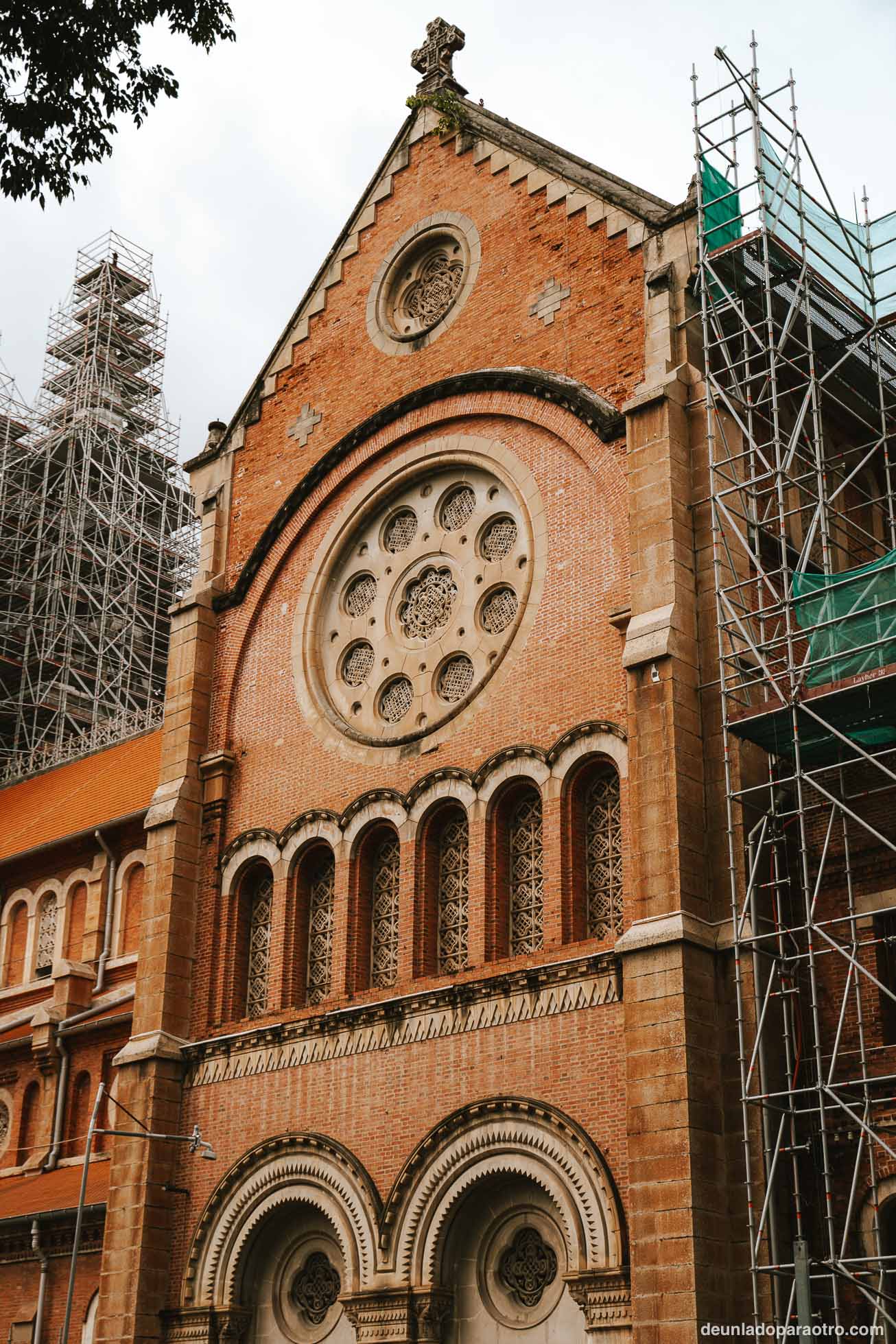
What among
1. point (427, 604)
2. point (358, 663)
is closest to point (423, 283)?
point (427, 604)

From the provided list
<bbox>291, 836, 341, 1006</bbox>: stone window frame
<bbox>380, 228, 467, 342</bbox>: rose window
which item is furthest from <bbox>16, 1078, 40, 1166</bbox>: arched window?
<bbox>380, 228, 467, 342</bbox>: rose window

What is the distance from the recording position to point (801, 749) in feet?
65.4

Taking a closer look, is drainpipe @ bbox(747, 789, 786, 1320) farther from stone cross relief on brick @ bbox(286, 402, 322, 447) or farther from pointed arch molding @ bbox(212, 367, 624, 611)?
stone cross relief on brick @ bbox(286, 402, 322, 447)

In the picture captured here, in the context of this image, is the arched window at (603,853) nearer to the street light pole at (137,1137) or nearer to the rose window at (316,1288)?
the rose window at (316,1288)

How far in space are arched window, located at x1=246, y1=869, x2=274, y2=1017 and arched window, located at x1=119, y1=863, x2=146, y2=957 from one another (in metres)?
6.11

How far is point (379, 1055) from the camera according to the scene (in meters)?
22.3

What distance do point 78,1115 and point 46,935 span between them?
4.58 meters

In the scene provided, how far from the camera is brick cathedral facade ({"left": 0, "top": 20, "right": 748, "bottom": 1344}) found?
19.4m

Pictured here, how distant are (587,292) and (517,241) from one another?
6.75 ft

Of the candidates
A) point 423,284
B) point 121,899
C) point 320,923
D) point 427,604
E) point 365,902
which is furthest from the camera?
Answer: point 121,899

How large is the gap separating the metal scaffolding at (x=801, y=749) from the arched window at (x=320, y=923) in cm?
710

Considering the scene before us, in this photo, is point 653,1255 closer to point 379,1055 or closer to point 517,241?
point 379,1055

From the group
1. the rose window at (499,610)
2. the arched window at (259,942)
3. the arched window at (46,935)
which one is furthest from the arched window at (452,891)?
the arched window at (46,935)

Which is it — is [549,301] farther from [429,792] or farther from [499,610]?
[429,792]
